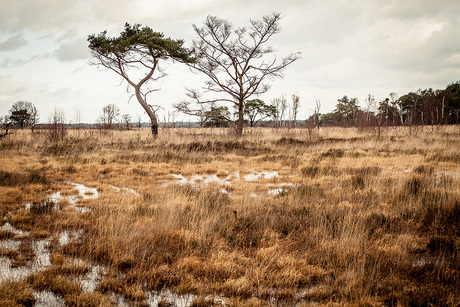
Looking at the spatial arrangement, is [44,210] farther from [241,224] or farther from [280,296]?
[280,296]

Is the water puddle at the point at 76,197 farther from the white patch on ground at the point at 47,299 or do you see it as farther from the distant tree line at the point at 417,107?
the distant tree line at the point at 417,107

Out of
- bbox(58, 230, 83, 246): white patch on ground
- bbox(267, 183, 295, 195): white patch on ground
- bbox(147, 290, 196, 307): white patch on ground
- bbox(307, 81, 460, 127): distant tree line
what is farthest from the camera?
bbox(307, 81, 460, 127): distant tree line

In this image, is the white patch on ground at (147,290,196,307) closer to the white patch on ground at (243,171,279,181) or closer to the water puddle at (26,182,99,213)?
the water puddle at (26,182,99,213)

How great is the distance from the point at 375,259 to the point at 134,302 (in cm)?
275

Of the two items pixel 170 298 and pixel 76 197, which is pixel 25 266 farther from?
pixel 76 197

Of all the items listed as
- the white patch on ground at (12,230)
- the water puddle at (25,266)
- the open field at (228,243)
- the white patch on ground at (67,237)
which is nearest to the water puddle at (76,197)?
the open field at (228,243)

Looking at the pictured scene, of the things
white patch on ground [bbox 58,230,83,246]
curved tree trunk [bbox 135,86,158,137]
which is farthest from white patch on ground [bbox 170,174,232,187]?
curved tree trunk [bbox 135,86,158,137]

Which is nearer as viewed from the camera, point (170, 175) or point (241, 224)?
point (241, 224)

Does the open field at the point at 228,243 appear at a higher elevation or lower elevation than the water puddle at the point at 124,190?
lower

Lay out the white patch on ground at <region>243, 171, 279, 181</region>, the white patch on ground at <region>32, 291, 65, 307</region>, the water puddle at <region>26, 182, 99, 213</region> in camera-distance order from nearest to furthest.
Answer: the white patch on ground at <region>32, 291, 65, 307</region> < the water puddle at <region>26, 182, 99, 213</region> < the white patch on ground at <region>243, 171, 279, 181</region>

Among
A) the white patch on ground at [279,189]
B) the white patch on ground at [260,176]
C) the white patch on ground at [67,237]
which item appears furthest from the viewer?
the white patch on ground at [260,176]

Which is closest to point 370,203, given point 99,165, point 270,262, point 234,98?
point 270,262

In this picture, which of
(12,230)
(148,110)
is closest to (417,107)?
(148,110)

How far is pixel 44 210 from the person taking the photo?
4.82 meters
